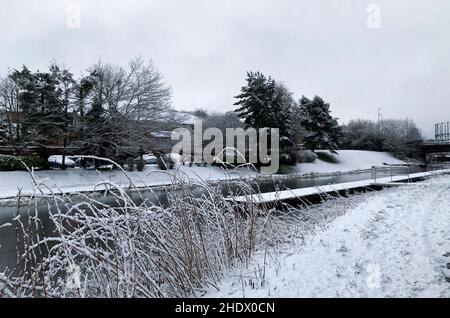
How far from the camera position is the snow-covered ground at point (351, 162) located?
30.8m

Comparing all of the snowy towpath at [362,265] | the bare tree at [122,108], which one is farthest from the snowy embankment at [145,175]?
the bare tree at [122,108]

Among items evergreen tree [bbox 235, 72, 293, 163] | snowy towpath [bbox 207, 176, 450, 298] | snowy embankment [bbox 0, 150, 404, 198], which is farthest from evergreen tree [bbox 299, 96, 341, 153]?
snowy towpath [bbox 207, 176, 450, 298]

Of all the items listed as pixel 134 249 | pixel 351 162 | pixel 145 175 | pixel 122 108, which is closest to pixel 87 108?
pixel 122 108

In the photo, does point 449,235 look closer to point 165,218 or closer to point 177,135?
point 165,218

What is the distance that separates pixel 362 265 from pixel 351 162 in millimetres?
35316

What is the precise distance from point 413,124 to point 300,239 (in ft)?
190

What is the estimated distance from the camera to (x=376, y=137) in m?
43.3

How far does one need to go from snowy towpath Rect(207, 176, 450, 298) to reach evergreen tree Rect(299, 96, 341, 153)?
32085 millimetres

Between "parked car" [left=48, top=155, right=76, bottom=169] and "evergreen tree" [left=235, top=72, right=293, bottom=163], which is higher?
"evergreen tree" [left=235, top=72, right=293, bottom=163]

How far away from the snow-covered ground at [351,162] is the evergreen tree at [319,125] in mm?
2000

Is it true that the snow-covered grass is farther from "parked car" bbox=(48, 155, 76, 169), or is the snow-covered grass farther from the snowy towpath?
"parked car" bbox=(48, 155, 76, 169)

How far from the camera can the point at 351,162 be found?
36.0 metres

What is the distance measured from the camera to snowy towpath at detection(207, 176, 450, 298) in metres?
2.38

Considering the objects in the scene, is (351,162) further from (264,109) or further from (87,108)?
(87,108)
